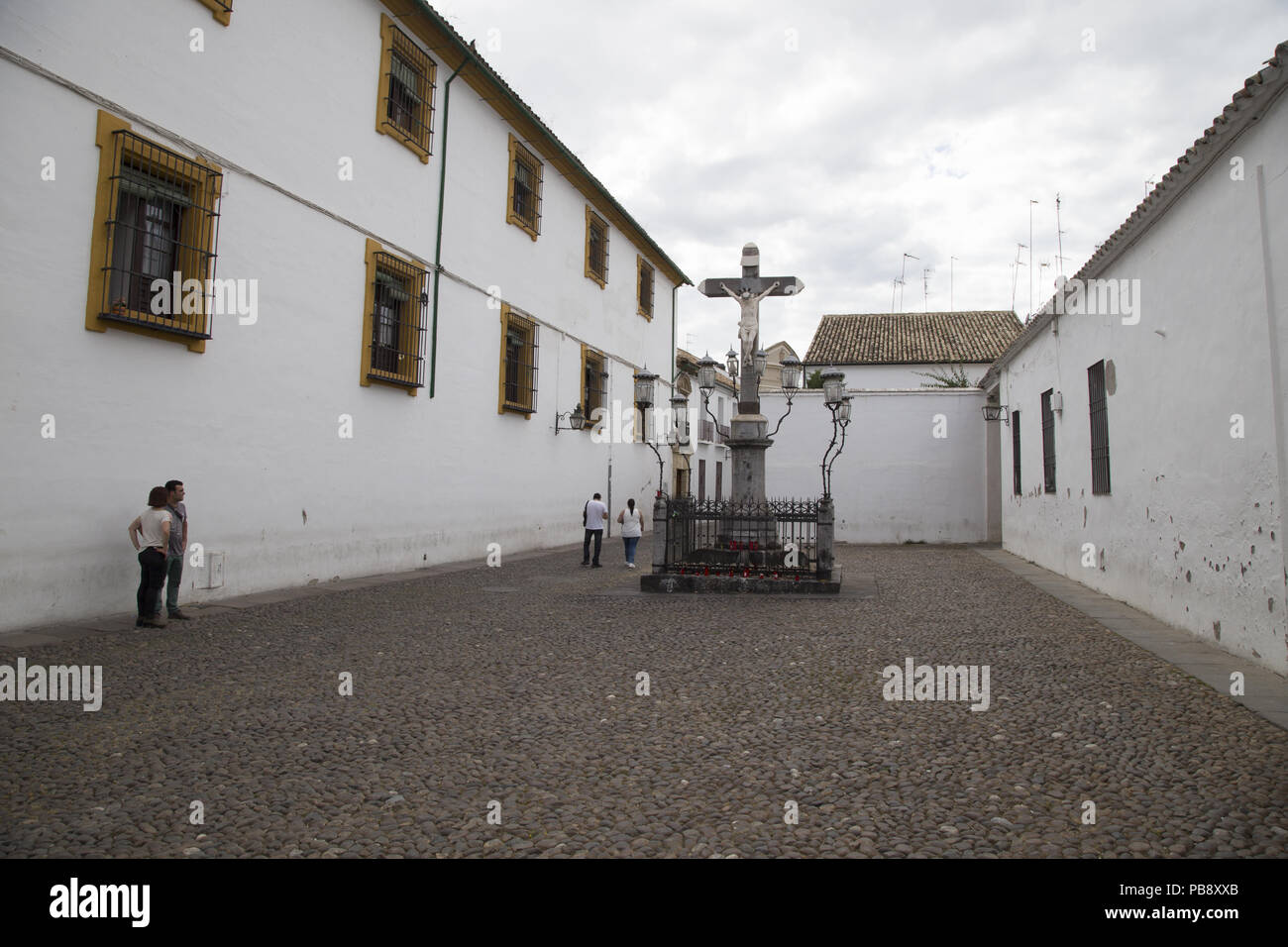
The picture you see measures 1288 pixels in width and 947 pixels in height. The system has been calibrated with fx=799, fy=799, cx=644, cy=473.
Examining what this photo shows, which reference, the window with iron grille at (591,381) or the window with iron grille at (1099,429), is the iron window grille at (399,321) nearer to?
the window with iron grille at (591,381)

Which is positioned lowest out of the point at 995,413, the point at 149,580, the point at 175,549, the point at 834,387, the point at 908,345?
the point at 149,580

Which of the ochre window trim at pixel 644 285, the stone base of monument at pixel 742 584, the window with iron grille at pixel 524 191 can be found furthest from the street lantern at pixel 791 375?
the ochre window trim at pixel 644 285

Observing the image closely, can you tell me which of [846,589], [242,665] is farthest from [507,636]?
[846,589]

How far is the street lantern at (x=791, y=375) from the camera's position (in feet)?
36.1

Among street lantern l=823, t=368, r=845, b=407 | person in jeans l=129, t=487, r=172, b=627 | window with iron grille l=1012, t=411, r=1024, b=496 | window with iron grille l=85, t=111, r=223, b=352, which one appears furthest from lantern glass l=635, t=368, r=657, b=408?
window with iron grille l=1012, t=411, r=1024, b=496

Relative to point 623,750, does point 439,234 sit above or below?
above

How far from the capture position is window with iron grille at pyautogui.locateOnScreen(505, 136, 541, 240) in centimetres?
1432

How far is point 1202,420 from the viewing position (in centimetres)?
654

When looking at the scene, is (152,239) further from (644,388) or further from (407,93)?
(644,388)

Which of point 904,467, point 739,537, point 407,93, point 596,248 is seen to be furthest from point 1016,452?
point 407,93

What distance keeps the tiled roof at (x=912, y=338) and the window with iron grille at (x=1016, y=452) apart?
1680 centimetres

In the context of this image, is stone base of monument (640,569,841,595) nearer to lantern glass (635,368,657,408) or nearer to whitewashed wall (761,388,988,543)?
lantern glass (635,368,657,408)

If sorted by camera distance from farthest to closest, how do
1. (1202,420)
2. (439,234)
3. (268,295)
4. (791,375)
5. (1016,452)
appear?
(1016,452) → (439,234) → (791,375) → (268,295) → (1202,420)

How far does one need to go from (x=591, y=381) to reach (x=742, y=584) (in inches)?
379
